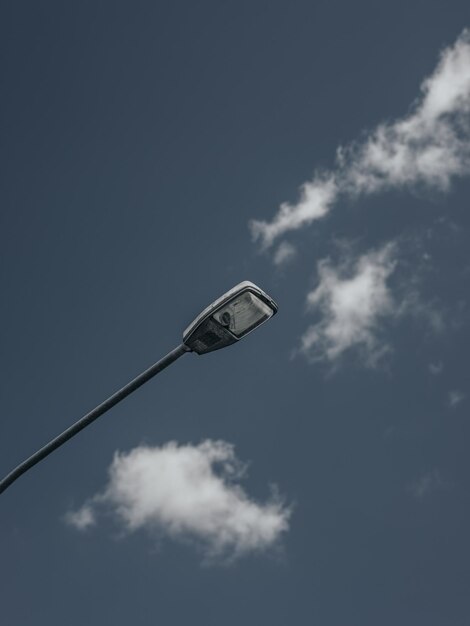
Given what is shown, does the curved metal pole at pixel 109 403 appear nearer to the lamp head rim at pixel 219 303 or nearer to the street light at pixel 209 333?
the street light at pixel 209 333

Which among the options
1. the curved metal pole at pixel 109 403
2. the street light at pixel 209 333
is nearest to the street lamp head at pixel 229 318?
the street light at pixel 209 333

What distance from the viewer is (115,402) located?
507 centimetres

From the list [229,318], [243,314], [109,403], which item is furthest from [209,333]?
[109,403]

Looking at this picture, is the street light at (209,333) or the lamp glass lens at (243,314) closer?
the street light at (209,333)

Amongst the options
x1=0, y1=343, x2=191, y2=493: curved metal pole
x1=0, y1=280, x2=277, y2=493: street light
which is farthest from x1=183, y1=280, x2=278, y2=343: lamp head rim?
x1=0, y1=343, x2=191, y2=493: curved metal pole

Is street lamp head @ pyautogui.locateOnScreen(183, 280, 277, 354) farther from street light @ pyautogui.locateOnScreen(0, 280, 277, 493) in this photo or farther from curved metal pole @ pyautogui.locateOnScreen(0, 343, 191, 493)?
curved metal pole @ pyautogui.locateOnScreen(0, 343, 191, 493)

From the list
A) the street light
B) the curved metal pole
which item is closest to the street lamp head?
the street light

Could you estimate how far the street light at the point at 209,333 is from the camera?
507 centimetres

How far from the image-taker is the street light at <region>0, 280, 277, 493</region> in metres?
5.07

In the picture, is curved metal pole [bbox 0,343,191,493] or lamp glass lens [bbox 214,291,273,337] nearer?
curved metal pole [bbox 0,343,191,493]

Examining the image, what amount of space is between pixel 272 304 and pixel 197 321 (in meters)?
0.74

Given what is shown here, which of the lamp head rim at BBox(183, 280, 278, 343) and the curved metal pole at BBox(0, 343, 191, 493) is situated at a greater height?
the lamp head rim at BBox(183, 280, 278, 343)

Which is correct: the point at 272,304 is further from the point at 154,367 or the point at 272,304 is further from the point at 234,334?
the point at 154,367

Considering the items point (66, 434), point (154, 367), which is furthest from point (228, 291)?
Result: point (66, 434)
